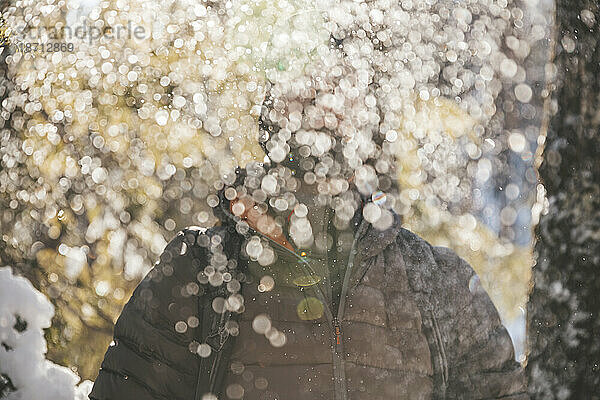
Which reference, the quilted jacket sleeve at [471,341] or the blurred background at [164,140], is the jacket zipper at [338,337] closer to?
the quilted jacket sleeve at [471,341]

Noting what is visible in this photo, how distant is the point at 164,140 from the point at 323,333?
3.62 metres

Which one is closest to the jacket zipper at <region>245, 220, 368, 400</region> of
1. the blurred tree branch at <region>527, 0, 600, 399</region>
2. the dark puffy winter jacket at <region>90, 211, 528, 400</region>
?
the dark puffy winter jacket at <region>90, 211, 528, 400</region>

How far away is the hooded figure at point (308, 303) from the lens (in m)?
0.80

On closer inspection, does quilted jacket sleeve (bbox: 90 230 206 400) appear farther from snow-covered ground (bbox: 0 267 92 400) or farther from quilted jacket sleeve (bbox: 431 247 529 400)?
snow-covered ground (bbox: 0 267 92 400)

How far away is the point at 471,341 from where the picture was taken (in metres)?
0.92

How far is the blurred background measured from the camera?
3.54m

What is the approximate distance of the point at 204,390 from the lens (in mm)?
794

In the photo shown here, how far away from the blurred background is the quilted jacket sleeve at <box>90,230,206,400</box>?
2.68 m

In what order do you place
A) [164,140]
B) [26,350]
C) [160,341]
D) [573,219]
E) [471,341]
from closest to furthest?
[160,341], [471,341], [573,219], [26,350], [164,140]

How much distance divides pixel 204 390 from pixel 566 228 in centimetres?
79

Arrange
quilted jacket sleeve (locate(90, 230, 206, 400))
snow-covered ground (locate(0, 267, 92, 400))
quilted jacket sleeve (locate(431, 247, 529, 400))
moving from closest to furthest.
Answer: quilted jacket sleeve (locate(90, 230, 206, 400)) < quilted jacket sleeve (locate(431, 247, 529, 400)) < snow-covered ground (locate(0, 267, 92, 400))

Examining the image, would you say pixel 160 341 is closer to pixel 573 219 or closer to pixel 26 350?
pixel 573 219

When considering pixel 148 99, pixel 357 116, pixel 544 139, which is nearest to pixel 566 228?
pixel 544 139

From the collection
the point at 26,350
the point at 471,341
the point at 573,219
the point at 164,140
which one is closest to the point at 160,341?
the point at 471,341
